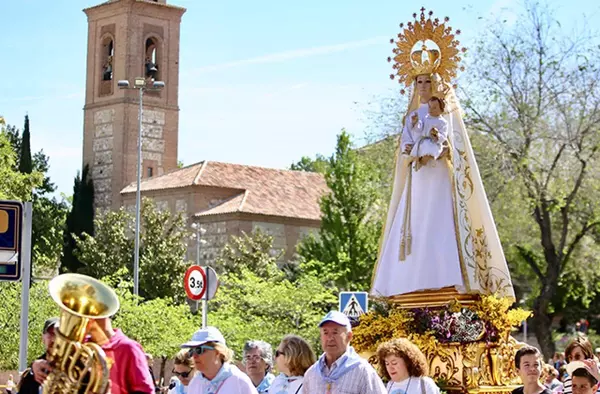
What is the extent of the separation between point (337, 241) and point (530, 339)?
2352cm

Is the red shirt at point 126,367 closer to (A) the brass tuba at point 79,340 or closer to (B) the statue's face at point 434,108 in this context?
(A) the brass tuba at point 79,340

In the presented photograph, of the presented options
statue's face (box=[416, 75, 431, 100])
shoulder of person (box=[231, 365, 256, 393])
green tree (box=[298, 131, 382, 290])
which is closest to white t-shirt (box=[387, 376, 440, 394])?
shoulder of person (box=[231, 365, 256, 393])

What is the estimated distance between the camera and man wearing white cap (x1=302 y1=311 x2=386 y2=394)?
8398mm

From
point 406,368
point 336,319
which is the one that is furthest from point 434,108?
point 336,319

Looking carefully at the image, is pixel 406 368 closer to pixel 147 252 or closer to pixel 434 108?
pixel 434 108

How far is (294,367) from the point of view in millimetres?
9969

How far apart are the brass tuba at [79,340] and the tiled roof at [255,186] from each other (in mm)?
69093

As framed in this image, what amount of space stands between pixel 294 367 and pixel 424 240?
4776 mm

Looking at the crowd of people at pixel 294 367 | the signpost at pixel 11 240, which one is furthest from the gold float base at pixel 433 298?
the signpost at pixel 11 240

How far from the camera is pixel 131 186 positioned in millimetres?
84375

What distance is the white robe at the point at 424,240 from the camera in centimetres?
1431

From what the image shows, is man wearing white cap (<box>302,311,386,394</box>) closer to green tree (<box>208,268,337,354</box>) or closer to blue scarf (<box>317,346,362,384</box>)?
blue scarf (<box>317,346,362,384</box>)

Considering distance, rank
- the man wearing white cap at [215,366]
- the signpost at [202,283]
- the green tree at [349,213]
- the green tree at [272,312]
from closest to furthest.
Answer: the man wearing white cap at [215,366] < the signpost at [202,283] < the green tree at [272,312] < the green tree at [349,213]

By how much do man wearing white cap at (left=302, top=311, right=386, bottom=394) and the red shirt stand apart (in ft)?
5.25
